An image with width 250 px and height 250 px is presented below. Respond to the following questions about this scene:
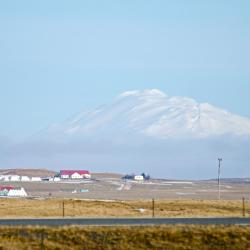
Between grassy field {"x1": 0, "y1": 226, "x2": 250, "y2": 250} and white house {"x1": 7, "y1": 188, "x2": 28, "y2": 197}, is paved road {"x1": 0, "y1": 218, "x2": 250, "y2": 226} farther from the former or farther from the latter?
white house {"x1": 7, "y1": 188, "x2": 28, "y2": 197}

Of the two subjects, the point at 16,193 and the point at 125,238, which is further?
the point at 16,193

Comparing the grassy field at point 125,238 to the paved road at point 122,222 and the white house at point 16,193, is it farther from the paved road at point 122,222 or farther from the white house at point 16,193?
the white house at point 16,193

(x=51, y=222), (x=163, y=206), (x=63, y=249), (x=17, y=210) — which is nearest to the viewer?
(x=63, y=249)

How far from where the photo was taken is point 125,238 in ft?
127

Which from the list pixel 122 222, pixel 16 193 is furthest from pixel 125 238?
pixel 16 193

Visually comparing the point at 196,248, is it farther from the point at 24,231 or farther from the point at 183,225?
the point at 24,231

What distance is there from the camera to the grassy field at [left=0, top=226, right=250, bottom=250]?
38.3m

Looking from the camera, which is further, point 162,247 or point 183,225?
point 183,225

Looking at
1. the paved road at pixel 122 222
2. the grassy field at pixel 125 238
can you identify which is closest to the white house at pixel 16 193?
the paved road at pixel 122 222

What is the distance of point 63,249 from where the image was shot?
38.1 metres

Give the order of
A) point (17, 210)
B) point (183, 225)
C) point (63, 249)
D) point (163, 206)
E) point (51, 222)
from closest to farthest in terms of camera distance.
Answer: point (63, 249) → point (183, 225) → point (51, 222) → point (17, 210) → point (163, 206)

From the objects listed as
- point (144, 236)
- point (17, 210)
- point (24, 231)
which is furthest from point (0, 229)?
point (17, 210)

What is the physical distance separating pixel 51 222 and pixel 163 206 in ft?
101

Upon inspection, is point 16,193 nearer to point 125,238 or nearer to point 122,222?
point 122,222
